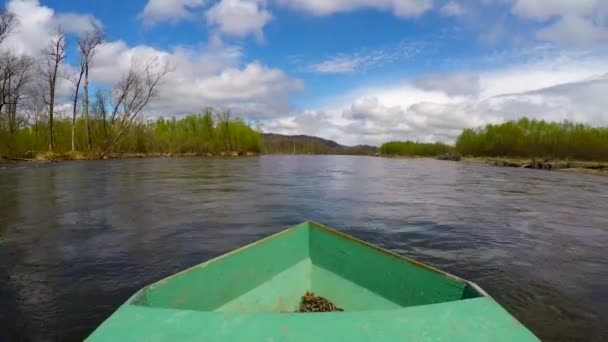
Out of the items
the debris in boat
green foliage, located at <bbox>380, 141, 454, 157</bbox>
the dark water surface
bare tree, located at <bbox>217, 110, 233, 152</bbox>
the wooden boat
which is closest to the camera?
the wooden boat

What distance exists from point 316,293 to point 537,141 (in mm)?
78021

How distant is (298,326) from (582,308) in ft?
13.8

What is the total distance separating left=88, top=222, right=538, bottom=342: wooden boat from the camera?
5.97ft

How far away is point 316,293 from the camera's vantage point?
400cm

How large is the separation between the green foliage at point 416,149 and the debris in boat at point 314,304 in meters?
125

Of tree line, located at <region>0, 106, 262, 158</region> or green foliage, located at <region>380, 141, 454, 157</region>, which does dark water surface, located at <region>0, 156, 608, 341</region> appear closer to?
tree line, located at <region>0, 106, 262, 158</region>

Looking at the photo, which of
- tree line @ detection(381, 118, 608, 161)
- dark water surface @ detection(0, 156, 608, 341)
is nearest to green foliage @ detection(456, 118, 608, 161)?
tree line @ detection(381, 118, 608, 161)

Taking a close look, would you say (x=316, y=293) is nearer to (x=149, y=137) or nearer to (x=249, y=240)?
(x=249, y=240)

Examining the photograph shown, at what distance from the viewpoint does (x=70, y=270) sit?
4.98 m

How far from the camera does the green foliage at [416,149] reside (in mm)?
124137

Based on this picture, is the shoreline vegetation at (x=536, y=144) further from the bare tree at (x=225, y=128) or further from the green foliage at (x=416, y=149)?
the bare tree at (x=225, y=128)

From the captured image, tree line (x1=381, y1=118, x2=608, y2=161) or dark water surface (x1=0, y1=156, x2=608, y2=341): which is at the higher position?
tree line (x1=381, y1=118, x2=608, y2=161)

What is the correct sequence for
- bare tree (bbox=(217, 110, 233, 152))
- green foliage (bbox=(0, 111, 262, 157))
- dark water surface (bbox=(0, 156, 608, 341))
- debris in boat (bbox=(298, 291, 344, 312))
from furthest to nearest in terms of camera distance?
bare tree (bbox=(217, 110, 233, 152)) < green foliage (bbox=(0, 111, 262, 157)) < dark water surface (bbox=(0, 156, 608, 341)) < debris in boat (bbox=(298, 291, 344, 312))

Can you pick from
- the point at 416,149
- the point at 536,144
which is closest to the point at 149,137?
the point at 536,144
